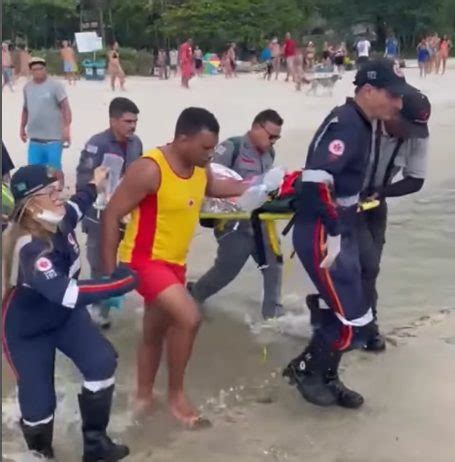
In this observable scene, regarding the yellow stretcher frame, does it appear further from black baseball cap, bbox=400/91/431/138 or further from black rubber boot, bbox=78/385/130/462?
black rubber boot, bbox=78/385/130/462

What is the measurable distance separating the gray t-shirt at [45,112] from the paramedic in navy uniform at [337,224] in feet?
17.7

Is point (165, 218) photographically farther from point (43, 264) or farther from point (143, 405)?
point (143, 405)

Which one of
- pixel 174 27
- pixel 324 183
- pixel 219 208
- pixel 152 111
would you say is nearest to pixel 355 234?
pixel 324 183

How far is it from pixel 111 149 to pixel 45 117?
374cm

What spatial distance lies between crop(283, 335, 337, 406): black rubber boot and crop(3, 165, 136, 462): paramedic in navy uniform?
1.35m

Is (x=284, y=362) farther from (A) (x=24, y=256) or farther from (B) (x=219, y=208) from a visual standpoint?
(A) (x=24, y=256)

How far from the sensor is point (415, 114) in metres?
5.89

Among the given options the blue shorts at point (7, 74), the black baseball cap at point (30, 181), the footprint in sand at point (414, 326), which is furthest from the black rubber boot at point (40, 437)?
the blue shorts at point (7, 74)

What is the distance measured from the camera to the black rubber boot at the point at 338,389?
5773mm

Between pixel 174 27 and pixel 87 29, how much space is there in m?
5.37

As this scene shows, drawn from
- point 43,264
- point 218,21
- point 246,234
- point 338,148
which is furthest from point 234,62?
point 43,264

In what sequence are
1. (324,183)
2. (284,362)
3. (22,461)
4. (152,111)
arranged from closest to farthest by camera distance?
(22,461) → (324,183) → (284,362) → (152,111)

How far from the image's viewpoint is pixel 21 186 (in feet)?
15.7

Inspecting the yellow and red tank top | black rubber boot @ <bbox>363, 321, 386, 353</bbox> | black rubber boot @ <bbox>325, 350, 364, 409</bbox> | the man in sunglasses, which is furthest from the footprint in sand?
the yellow and red tank top
